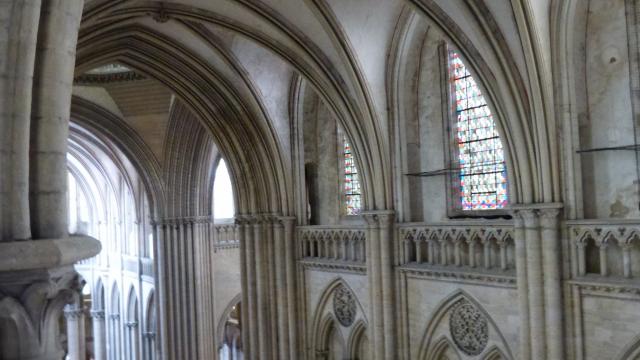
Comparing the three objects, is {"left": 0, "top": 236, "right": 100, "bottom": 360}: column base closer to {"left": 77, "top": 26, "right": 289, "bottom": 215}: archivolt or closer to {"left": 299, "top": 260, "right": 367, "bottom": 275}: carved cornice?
{"left": 299, "top": 260, "right": 367, "bottom": 275}: carved cornice

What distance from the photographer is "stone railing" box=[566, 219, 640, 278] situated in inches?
370

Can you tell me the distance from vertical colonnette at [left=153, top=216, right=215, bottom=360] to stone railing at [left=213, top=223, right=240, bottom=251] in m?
1.01

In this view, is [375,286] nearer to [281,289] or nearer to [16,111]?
[281,289]

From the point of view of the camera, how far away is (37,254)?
3.21m

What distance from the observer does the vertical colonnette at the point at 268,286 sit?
17.1 m

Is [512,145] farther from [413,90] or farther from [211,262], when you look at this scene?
[211,262]

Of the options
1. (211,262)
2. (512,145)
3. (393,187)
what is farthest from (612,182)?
(211,262)

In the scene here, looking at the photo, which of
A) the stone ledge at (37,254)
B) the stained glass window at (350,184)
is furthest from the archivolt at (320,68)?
the stone ledge at (37,254)

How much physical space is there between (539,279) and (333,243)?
6.26 m

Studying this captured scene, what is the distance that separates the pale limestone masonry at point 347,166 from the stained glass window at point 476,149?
13 cm

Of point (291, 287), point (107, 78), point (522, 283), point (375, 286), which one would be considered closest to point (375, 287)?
point (375, 286)

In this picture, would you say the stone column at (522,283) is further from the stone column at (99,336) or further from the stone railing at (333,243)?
the stone column at (99,336)

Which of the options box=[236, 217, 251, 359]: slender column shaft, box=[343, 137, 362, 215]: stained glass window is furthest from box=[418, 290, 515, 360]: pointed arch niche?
box=[236, 217, 251, 359]: slender column shaft

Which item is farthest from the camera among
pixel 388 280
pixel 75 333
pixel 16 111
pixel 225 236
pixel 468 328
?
pixel 75 333
